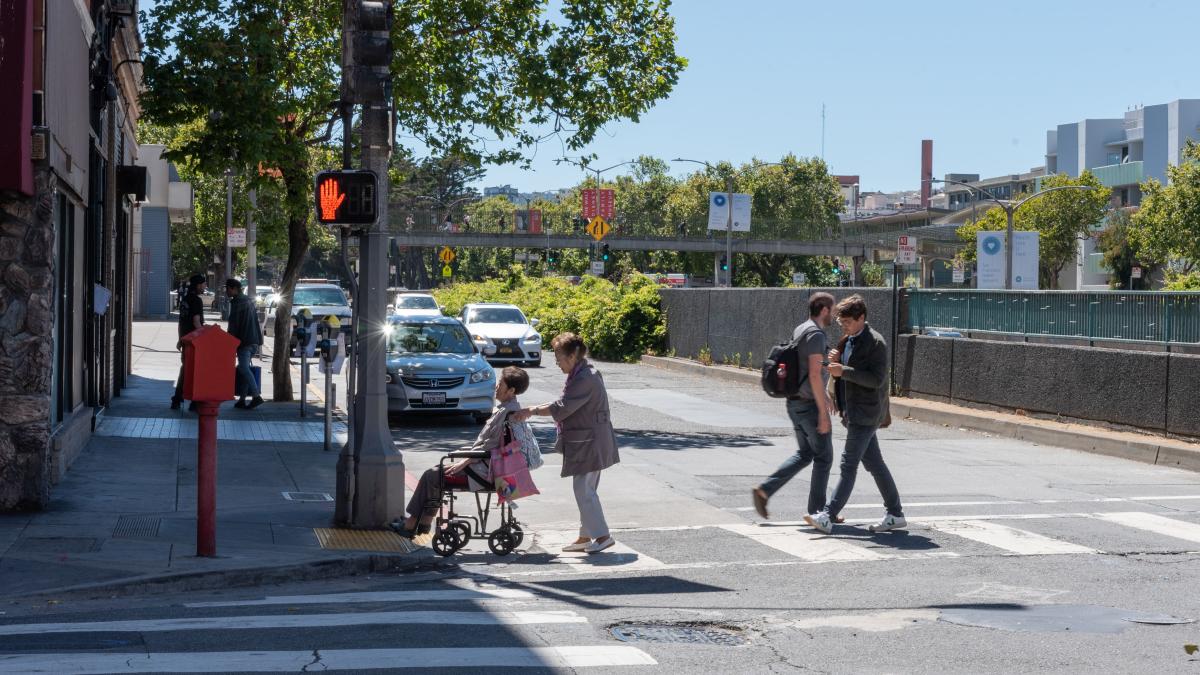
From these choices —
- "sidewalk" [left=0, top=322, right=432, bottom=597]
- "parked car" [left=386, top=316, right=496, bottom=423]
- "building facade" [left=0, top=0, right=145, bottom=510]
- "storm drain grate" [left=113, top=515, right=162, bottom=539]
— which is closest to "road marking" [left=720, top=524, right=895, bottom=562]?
"sidewalk" [left=0, top=322, right=432, bottom=597]

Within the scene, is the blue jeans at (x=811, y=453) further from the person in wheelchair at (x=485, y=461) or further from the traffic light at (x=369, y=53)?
the traffic light at (x=369, y=53)

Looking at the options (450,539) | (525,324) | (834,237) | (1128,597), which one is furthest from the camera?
(834,237)

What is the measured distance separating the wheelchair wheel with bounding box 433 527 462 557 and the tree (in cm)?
945

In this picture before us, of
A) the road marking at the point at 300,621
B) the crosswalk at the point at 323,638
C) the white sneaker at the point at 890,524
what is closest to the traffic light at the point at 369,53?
the crosswalk at the point at 323,638

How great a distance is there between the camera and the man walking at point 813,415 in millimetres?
10727

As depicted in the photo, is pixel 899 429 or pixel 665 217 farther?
pixel 665 217

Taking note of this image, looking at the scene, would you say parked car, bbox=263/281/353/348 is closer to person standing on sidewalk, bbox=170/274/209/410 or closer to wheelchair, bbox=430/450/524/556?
person standing on sidewalk, bbox=170/274/209/410

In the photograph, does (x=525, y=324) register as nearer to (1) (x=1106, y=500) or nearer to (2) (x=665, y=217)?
(1) (x=1106, y=500)

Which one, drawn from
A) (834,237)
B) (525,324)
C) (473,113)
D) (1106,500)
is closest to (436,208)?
(834,237)

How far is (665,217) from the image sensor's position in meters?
111

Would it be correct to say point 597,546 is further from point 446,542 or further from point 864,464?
point 864,464

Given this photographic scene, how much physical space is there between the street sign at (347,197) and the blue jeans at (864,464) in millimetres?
4023

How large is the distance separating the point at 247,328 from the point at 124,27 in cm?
438

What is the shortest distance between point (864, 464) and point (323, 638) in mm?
5069
